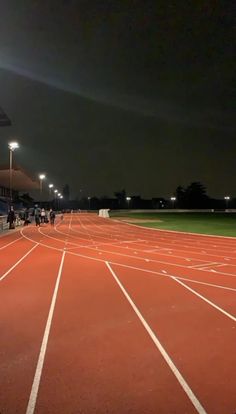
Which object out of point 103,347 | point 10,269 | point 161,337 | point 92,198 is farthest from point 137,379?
point 92,198

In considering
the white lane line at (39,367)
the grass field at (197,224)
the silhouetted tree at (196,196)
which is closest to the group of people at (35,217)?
the grass field at (197,224)

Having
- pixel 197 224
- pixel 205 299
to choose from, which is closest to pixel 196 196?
pixel 197 224

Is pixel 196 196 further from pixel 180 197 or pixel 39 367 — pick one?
pixel 39 367

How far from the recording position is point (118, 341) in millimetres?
6602

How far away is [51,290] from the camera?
35.0 feet

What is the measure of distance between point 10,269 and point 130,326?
7.58 metres

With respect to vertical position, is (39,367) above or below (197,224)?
below

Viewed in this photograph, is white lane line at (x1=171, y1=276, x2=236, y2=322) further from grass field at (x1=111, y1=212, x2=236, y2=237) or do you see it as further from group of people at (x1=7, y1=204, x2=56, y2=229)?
group of people at (x1=7, y1=204, x2=56, y2=229)

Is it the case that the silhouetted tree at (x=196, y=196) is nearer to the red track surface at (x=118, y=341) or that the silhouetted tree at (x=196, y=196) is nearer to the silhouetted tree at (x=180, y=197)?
the silhouetted tree at (x=180, y=197)

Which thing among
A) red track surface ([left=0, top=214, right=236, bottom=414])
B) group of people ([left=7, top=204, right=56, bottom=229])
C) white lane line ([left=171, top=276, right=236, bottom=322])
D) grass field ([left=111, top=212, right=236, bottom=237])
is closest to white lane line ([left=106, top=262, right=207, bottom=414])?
red track surface ([left=0, top=214, right=236, bottom=414])

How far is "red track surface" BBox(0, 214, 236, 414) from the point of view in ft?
15.1

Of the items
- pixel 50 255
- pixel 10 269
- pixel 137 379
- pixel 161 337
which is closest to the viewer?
pixel 137 379

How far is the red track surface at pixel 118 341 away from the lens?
4.61 metres

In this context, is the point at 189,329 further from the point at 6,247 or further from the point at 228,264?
the point at 6,247
